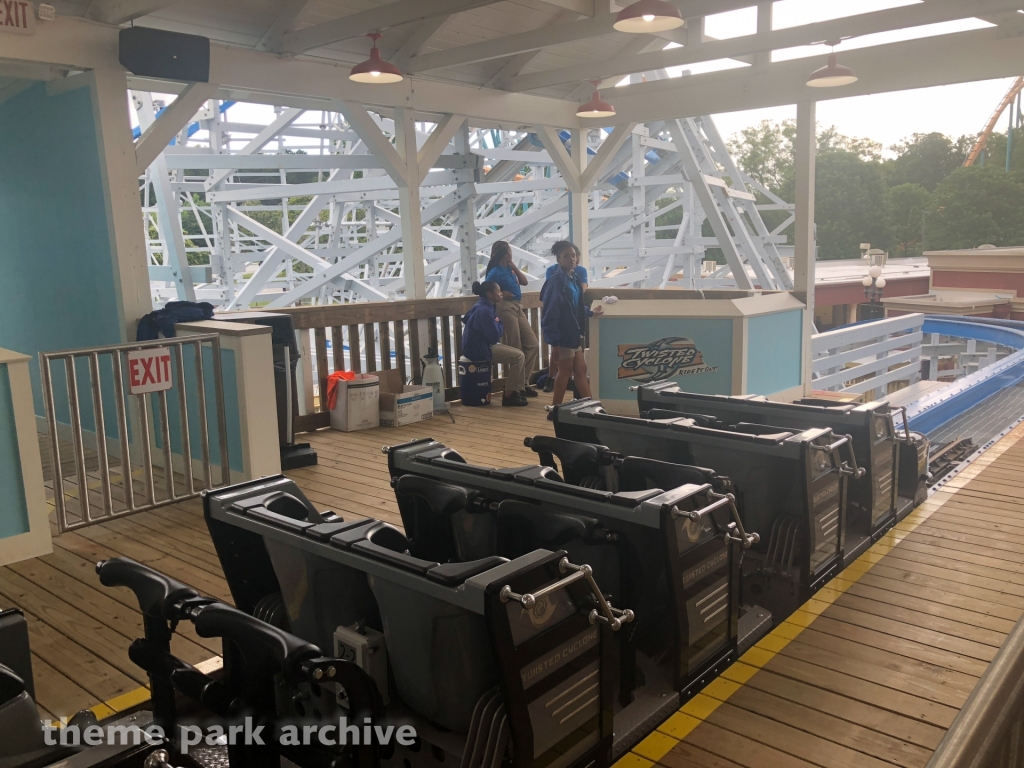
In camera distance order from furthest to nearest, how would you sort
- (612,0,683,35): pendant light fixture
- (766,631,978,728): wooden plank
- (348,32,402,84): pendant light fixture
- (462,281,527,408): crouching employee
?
(462,281,527,408): crouching employee, (348,32,402,84): pendant light fixture, (612,0,683,35): pendant light fixture, (766,631,978,728): wooden plank

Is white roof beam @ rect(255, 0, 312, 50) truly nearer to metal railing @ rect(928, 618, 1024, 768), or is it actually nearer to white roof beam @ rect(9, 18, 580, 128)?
white roof beam @ rect(9, 18, 580, 128)

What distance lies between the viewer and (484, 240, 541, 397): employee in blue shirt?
7996mm

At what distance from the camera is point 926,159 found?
1564 inches

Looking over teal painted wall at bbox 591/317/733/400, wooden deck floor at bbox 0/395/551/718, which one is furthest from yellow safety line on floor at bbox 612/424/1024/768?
teal painted wall at bbox 591/317/733/400

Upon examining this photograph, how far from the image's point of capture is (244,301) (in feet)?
50.9

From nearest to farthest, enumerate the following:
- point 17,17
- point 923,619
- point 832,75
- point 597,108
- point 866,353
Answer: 1. point 923,619
2. point 17,17
3. point 832,75
4. point 597,108
5. point 866,353

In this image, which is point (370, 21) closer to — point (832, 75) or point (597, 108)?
point (597, 108)

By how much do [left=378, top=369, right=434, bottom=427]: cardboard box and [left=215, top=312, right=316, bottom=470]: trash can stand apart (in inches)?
50.8

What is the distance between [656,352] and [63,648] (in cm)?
545

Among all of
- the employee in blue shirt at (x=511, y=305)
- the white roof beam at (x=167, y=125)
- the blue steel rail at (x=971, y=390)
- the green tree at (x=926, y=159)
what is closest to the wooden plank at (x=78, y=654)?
the white roof beam at (x=167, y=125)

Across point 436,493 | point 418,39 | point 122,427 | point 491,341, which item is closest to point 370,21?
point 418,39

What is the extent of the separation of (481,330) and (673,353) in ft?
5.83

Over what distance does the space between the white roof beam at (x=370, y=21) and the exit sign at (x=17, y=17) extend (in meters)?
1.87

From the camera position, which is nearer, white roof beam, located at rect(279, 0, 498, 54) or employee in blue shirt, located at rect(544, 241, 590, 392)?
white roof beam, located at rect(279, 0, 498, 54)
